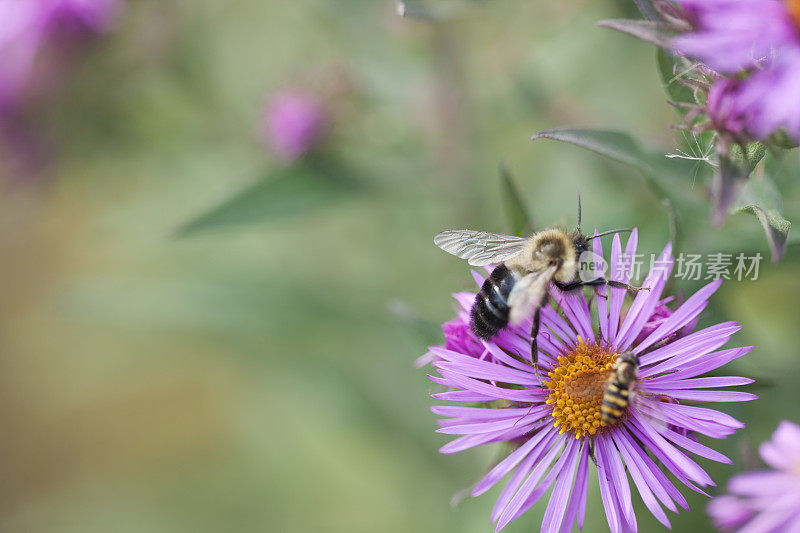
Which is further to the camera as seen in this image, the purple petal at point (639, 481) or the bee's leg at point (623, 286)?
the bee's leg at point (623, 286)

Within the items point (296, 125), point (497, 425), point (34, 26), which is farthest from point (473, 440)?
point (34, 26)

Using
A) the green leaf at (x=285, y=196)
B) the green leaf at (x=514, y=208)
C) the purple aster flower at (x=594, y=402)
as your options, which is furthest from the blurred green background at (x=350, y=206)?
the purple aster flower at (x=594, y=402)

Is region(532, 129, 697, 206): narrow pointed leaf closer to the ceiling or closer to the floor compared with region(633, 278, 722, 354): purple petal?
closer to the ceiling

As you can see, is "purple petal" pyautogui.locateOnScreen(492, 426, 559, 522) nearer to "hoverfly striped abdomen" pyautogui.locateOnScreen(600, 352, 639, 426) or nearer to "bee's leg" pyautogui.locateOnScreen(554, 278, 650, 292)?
"hoverfly striped abdomen" pyautogui.locateOnScreen(600, 352, 639, 426)

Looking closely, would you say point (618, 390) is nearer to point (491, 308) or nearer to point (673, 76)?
point (491, 308)

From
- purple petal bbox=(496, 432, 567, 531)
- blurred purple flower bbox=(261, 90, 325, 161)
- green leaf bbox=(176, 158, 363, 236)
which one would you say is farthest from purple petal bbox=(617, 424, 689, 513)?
blurred purple flower bbox=(261, 90, 325, 161)

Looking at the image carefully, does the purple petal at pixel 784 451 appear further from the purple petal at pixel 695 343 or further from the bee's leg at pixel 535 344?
the bee's leg at pixel 535 344
